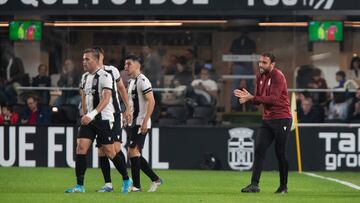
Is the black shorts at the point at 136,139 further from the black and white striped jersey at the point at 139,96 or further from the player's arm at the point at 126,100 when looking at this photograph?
the player's arm at the point at 126,100

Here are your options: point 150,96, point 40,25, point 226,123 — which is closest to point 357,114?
point 226,123

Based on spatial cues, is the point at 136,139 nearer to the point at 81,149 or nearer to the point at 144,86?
the point at 144,86

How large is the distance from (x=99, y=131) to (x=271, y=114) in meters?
2.38

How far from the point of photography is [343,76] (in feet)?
78.3

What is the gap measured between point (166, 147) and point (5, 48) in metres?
4.08

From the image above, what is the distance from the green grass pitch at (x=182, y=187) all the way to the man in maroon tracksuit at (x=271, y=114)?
349 mm

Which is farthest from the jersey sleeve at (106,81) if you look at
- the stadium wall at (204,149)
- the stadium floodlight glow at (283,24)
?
the stadium floodlight glow at (283,24)

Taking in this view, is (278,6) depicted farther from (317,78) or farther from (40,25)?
(40,25)

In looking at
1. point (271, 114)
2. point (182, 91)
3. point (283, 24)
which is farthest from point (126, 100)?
point (283, 24)

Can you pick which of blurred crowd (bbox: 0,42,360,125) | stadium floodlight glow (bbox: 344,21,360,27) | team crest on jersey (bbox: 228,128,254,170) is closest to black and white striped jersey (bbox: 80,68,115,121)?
team crest on jersey (bbox: 228,128,254,170)

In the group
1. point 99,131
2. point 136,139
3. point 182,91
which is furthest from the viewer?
point 182,91

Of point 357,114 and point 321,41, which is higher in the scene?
point 321,41

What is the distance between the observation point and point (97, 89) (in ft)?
49.9

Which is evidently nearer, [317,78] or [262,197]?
[262,197]
